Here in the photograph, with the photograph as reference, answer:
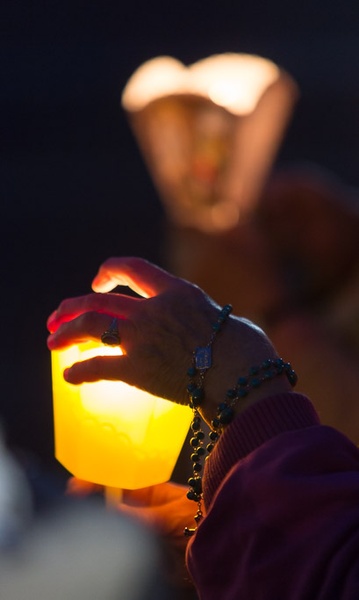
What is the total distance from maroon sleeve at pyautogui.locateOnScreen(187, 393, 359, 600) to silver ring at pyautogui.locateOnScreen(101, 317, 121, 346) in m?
0.15

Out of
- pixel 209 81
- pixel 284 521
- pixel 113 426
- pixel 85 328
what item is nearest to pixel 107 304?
pixel 85 328

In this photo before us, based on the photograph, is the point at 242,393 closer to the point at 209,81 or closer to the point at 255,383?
the point at 255,383

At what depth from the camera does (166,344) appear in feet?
2.67

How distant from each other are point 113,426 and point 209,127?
1.41 meters

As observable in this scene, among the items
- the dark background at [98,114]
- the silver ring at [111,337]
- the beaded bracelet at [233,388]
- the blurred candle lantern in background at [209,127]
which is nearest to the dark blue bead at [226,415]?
the beaded bracelet at [233,388]

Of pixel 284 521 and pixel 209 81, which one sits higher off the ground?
pixel 209 81

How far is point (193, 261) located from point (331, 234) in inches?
16.9

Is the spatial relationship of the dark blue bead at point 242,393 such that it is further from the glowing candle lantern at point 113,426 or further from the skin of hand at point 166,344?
the glowing candle lantern at point 113,426

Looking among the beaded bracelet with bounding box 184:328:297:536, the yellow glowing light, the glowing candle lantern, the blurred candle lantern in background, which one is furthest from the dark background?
the beaded bracelet with bounding box 184:328:297:536

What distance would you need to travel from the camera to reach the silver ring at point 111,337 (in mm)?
810

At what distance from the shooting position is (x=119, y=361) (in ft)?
2.67

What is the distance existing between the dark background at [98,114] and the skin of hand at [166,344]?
413 centimetres

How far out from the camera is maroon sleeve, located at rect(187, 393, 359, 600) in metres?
0.71

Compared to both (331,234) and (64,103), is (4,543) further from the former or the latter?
(64,103)
